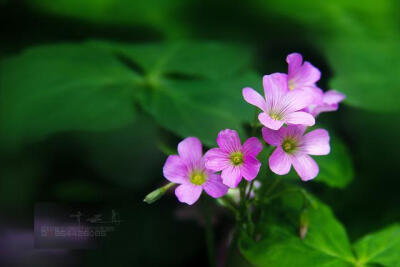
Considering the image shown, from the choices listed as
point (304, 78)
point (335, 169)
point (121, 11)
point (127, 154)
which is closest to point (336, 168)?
point (335, 169)

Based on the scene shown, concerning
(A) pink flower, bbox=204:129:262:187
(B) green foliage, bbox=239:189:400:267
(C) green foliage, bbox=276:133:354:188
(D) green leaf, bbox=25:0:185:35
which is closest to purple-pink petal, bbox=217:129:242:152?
(A) pink flower, bbox=204:129:262:187

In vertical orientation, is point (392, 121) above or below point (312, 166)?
above

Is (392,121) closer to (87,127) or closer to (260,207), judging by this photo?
(260,207)

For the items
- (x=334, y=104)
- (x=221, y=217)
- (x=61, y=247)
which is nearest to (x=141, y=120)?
(x=221, y=217)

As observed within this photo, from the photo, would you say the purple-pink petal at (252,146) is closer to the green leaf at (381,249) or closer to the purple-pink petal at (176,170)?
the purple-pink petal at (176,170)

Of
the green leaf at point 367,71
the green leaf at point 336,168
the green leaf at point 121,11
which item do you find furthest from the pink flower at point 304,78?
the green leaf at point 121,11

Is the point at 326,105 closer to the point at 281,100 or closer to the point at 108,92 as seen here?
the point at 281,100
